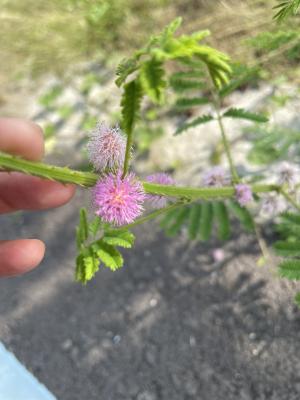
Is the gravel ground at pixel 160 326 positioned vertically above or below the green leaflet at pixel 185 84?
below

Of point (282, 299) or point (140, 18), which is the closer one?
point (282, 299)

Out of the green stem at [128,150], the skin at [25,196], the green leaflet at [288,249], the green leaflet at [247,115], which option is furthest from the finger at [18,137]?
the green leaflet at [288,249]

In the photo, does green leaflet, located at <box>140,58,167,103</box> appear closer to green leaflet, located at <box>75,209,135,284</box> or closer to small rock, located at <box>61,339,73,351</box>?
green leaflet, located at <box>75,209,135,284</box>

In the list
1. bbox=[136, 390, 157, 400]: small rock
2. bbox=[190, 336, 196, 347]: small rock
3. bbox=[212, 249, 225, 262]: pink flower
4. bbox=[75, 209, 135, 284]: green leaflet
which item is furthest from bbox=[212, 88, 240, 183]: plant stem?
bbox=[136, 390, 157, 400]: small rock

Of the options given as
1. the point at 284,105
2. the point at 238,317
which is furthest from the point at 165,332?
the point at 284,105

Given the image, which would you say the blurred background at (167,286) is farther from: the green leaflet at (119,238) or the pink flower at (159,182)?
the green leaflet at (119,238)

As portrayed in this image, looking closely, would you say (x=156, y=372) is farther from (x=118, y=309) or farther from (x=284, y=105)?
(x=284, y=105)
